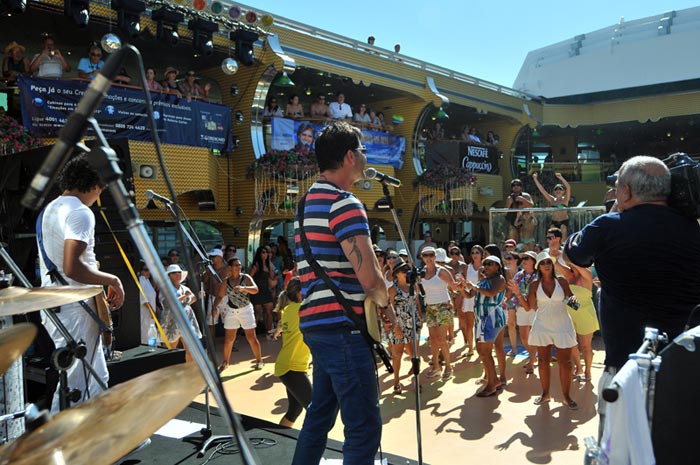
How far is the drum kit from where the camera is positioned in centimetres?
123

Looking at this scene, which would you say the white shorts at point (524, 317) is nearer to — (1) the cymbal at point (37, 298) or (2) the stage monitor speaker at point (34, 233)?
(2) the stage monitor speaker at point (34, 233)

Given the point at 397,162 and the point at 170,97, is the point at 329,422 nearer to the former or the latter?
the point at 170,97

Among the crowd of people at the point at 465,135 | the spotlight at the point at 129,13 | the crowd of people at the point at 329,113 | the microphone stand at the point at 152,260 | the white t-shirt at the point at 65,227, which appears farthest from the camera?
the crowd of people at the point at 465,135

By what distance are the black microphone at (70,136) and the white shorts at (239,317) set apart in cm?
674

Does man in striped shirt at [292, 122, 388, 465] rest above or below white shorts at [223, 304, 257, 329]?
above

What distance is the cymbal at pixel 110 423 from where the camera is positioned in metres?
1.22

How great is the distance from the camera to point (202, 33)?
11.5m

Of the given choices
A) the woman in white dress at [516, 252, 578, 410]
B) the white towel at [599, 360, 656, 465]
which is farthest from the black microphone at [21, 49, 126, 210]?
the woman in white dress at [516, 252, 578, 410]

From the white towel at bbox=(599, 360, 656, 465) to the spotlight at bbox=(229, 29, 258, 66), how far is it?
11921mm

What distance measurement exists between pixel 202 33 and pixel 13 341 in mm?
11116

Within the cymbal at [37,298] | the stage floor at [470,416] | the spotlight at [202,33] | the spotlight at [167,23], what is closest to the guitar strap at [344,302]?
the cymbal at [37,298]

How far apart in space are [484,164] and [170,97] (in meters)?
12.0

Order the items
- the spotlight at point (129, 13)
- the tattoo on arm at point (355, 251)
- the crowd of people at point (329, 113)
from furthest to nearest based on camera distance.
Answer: the crowd of people at point (329, 113) → the spotlight at point (129, 13) → the tattoo on arm at point (355, 251)

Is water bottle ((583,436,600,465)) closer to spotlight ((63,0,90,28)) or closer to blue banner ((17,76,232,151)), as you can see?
blue banner ((17,76,232,151))
